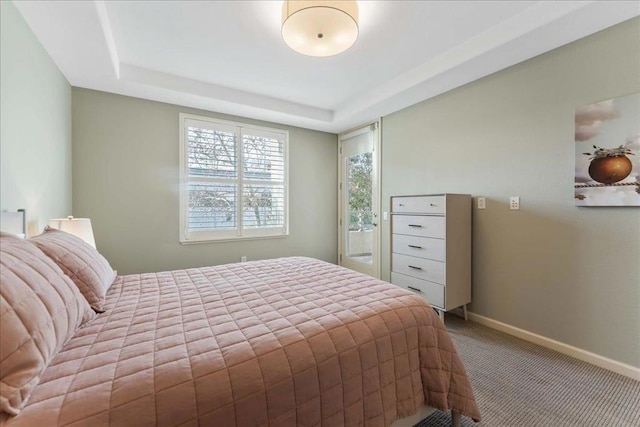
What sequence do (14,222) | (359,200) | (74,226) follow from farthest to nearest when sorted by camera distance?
1. (359,200)
2. (74,226)
3. (14,222)

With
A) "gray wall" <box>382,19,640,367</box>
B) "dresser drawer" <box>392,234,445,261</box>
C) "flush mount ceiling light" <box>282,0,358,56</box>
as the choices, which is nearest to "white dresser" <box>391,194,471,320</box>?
"dresser drawer" <box>392,234,445,261</box>

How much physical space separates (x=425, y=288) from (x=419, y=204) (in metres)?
0.84

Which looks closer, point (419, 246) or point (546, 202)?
point (546, 202)

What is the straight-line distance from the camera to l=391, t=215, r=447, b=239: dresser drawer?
8.65 ft

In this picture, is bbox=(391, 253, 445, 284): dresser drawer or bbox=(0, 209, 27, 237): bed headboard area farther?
bbox=(391, 253, 445, 284): dresser drawer

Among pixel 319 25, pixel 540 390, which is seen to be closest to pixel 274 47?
pixel 319 25

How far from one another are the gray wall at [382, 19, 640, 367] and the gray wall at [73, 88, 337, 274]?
2892 mm

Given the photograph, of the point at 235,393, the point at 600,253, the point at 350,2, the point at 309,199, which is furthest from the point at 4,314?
the point at 309,199

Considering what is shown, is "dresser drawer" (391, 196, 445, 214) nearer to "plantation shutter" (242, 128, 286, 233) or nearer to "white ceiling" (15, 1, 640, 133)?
"white ceiling" (15, 1, 640, 133)

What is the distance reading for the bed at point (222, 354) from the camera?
2.54 feet

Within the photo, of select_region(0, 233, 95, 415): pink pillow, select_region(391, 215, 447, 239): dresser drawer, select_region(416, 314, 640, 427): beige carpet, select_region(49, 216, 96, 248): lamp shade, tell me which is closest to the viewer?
select_region(0, 233, 95, 415): pink pillow

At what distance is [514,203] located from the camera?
8.38 feet

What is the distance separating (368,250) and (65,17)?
393 cm

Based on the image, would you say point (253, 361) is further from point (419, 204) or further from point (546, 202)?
point (546, 202)
